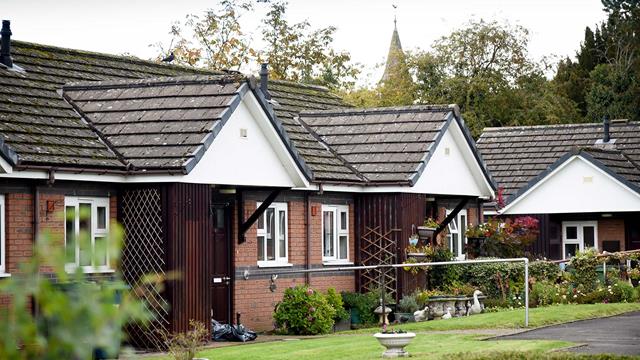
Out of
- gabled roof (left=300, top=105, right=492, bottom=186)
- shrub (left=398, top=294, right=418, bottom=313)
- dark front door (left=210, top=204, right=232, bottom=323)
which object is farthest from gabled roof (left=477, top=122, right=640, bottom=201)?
dark front door (left=210, top=204, right=232, bottom=323)

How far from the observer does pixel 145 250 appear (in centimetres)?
2258

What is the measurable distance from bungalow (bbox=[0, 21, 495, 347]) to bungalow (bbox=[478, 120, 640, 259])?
7705 mm

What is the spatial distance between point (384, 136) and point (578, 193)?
11235mm

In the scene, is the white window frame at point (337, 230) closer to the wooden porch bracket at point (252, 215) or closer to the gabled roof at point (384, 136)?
the gabled roof at point (384, 136)

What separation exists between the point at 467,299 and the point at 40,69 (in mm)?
10639

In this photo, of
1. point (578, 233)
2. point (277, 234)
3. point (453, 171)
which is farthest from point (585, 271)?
point (578, 233)

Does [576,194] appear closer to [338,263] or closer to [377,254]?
[377,254]

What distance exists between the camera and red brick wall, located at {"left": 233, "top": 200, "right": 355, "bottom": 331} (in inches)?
1040

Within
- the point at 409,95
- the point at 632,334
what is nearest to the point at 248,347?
the point at 632,334

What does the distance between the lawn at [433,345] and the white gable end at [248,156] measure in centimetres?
314

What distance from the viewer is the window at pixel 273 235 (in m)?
27.3

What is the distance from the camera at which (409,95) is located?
2749 inches

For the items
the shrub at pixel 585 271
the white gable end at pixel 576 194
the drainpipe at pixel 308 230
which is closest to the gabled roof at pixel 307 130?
the drainpipe at pixel 308 230

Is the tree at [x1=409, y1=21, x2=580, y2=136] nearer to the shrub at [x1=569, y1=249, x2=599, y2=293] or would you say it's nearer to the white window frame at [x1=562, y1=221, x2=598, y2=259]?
the white window frame at [x1=562, y1=221, x2=598, y2=259]
